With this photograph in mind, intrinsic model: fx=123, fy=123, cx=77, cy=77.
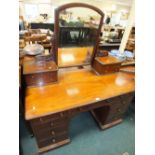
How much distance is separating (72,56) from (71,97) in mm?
581

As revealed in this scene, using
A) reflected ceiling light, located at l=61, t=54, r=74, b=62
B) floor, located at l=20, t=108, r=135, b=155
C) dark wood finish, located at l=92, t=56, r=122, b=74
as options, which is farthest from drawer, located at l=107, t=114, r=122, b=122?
reflected ceiling light, located at l=61, t=54, r=74, b=62

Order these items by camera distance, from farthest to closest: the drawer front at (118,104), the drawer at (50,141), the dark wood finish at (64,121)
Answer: the drawer front at (118,104)
the drawer at (50,141)
the dark wood finish at (64,121)

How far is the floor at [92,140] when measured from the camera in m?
1.47

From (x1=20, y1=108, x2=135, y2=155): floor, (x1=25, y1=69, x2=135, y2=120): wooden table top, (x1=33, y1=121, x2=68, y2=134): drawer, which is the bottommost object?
(x1=20, y1=108, x2=135, y2=155): floor

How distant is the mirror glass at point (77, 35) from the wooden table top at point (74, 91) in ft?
0.57

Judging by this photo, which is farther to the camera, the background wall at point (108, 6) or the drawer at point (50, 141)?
the background wall at point (108, 6)

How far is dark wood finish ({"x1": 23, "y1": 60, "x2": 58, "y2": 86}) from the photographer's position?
118 centimetres

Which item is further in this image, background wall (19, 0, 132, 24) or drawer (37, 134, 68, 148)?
background wall (19, 0, 132, 24)

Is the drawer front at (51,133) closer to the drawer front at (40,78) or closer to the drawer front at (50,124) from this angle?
the drawer front at (50,124)

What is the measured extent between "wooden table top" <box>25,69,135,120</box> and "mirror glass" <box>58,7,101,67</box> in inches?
6.8

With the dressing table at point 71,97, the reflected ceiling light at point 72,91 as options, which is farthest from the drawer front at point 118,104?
the reflected ceiling light at point 72,91

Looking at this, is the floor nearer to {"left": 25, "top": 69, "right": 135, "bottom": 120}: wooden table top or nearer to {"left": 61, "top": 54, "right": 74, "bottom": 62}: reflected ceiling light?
{"left": 25, "top": 69, "right": 135, "bottom": 120}: wooden table top
